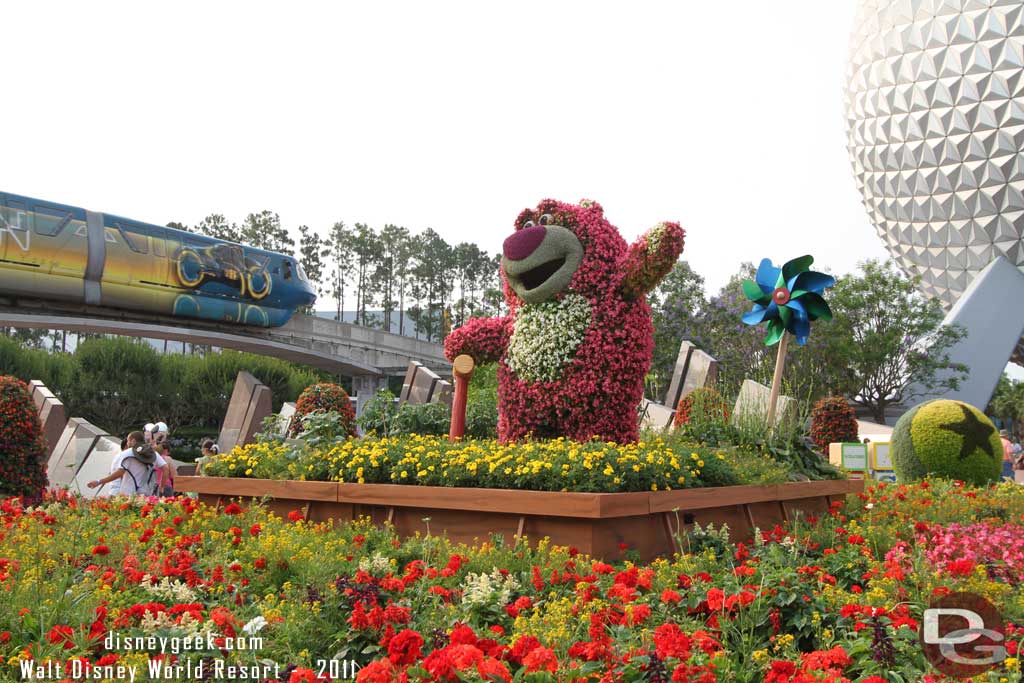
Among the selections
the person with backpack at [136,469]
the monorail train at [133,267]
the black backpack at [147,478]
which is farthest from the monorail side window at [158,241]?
the black backpack at [147,478]

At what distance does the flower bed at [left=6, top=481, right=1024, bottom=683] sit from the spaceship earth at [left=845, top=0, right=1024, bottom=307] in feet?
95.7

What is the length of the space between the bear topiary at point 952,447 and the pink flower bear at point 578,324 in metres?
6.17

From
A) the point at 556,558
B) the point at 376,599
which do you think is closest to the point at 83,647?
the point at 376,599

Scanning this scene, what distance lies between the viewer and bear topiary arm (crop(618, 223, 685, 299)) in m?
8.26

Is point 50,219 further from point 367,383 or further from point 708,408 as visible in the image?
point 708,408

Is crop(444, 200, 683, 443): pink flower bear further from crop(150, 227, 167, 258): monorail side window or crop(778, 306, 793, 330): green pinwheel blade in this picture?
crop(150, 227, 167, 258): monorail side window

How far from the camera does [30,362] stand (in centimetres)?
3584

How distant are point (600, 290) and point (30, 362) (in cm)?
3438

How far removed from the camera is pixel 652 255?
27.2 feet

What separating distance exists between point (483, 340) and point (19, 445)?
707cm

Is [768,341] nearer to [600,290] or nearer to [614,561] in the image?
[600,290]

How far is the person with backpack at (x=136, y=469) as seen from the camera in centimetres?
973

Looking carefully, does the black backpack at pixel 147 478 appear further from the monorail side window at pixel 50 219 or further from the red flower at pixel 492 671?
the monorail side window at pixel 50 219

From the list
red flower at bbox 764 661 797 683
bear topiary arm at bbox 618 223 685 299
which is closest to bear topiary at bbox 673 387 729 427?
bear topiary arm at bbox 618 223 685 299
